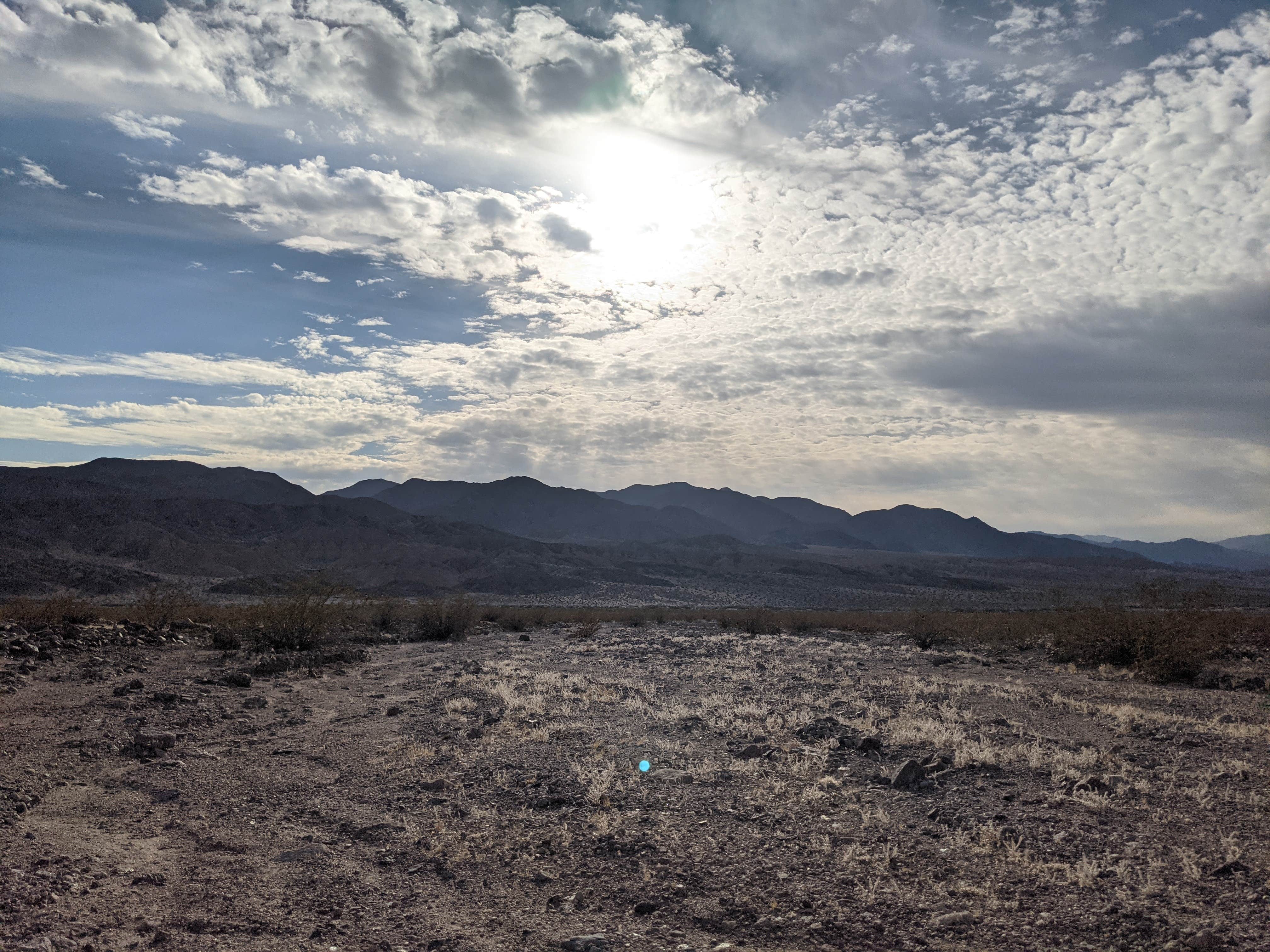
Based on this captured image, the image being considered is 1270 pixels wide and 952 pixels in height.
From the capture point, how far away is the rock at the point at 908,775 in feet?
26.5

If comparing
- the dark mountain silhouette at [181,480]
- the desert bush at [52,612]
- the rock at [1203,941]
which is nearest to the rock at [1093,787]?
the rock at [1203,941]

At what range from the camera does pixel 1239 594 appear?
244 feet

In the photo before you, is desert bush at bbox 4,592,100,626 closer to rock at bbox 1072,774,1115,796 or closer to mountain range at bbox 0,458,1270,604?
rock at bbox 1072,774,1115,796

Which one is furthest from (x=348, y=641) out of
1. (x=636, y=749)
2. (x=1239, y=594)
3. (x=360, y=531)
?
(x=1239, y=594)

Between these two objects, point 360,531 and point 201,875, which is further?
point 360,531

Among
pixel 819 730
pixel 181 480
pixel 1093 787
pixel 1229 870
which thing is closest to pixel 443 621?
pixel 819 730

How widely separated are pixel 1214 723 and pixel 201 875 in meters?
13.1

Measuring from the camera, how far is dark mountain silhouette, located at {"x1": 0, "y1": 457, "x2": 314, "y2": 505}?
344 ft

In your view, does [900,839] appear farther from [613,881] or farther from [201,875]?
[201,875]

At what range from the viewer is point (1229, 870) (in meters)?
5.44

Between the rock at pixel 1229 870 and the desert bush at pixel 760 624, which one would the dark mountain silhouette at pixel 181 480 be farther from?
the rock at pixel 1229 870

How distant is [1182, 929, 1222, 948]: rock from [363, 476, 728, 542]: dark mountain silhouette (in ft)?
511

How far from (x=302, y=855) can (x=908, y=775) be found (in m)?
6.32

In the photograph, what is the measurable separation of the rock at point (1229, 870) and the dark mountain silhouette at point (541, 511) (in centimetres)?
15480
